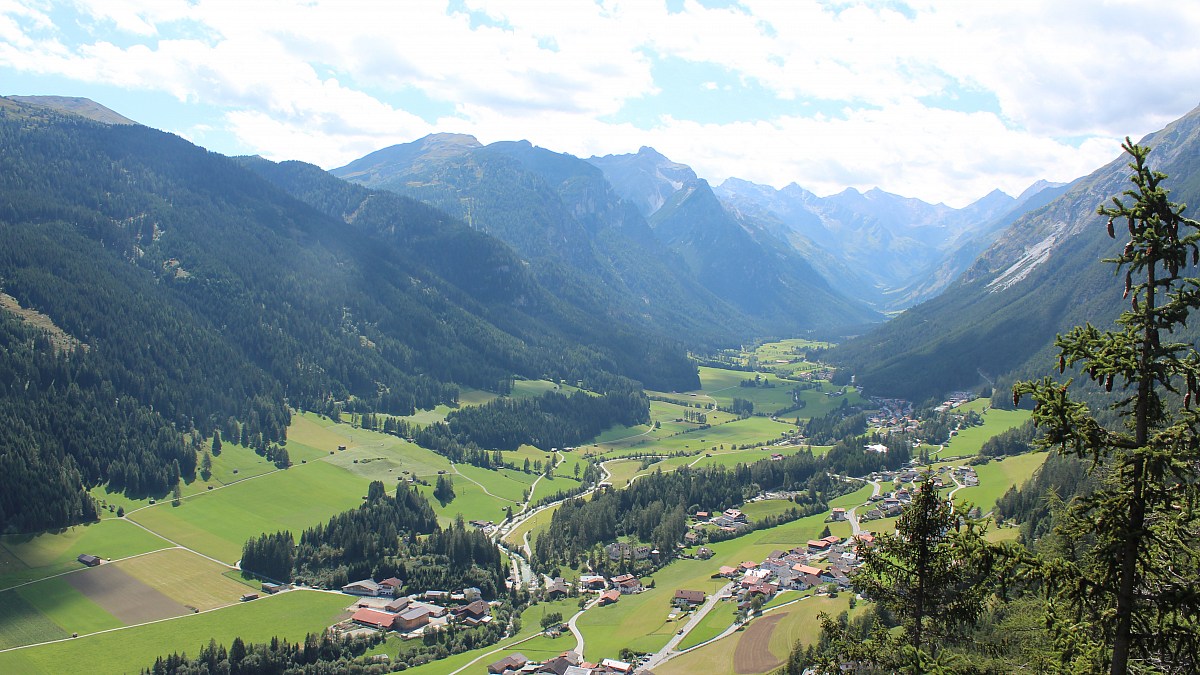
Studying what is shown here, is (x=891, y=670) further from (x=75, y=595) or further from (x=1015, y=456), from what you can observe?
(x=1015, y=456)

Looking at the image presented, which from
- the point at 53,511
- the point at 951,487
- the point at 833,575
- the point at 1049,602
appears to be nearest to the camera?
the point at 1049,602

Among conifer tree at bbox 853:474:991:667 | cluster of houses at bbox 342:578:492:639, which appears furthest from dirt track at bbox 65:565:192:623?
conifer tree at bbox 853:474:991:667

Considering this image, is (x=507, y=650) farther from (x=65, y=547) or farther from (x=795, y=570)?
(x=65, y=547)

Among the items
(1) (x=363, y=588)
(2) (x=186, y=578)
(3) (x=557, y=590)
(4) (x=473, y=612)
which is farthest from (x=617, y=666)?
(2) (x=186, y=578)

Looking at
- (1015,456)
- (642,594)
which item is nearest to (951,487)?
(1015,456)

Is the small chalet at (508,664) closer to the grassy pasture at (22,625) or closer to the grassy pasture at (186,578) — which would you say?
the grassy pasture at (186,578)
